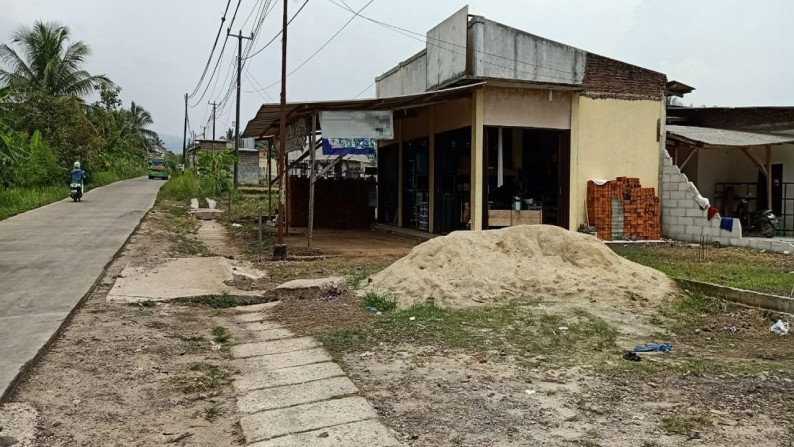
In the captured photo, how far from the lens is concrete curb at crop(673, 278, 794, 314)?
7.11 metres

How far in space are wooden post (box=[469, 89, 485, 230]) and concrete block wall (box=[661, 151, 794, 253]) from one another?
18.9 ft

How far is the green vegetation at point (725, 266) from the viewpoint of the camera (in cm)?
898

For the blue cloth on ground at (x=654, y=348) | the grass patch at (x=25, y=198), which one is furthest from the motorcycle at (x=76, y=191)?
the blue cloth on ground at (x=654, y=348)

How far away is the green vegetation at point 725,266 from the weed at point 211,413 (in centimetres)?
739

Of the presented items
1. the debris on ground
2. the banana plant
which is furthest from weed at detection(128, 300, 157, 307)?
the banana plant

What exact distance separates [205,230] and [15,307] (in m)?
11.0

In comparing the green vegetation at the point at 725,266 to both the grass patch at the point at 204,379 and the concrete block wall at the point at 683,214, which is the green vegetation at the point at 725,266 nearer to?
the concrete block wall at the point at 683,214

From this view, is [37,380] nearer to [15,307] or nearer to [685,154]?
[15,307]

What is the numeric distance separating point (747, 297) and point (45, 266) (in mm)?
9828

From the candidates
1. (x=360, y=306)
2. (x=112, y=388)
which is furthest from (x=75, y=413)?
(x=360, y=306)

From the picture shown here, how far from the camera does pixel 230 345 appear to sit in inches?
235

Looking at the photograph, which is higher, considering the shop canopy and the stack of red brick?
the shop canopy

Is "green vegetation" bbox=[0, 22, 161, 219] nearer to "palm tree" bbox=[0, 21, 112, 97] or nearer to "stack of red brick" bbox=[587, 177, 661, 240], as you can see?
"palm tree" bbox=[0, 21, 112, 97]

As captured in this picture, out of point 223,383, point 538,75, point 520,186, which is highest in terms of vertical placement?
point 538,75
